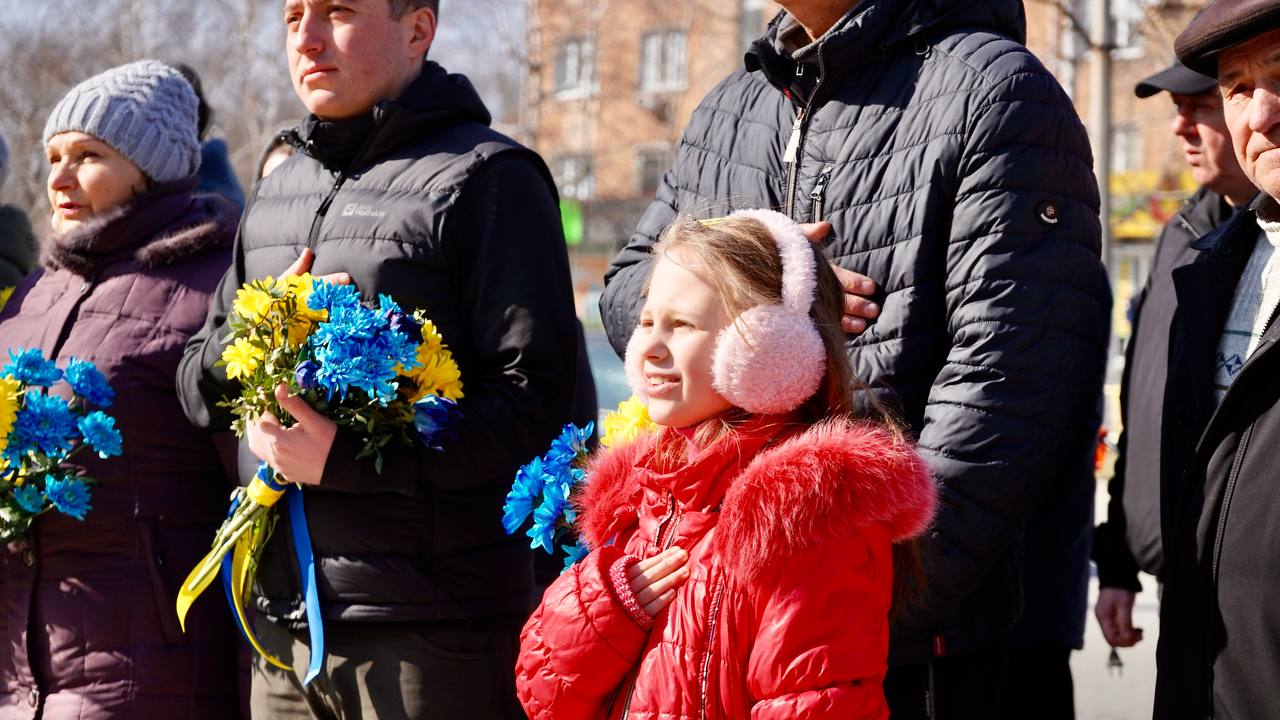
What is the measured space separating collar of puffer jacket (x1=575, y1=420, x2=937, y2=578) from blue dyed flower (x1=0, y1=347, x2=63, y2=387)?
228 centimetres

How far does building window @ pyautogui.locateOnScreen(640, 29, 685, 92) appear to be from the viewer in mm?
29984

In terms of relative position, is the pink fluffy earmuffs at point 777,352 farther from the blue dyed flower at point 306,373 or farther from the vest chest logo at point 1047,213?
the blue dyed flower at point 306,373

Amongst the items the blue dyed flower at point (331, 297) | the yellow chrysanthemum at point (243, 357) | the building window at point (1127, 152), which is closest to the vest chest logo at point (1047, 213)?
the blue dyed flower at point (331, 297)

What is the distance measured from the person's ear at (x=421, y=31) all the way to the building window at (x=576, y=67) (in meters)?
21.3

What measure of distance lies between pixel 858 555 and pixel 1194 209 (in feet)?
9.28

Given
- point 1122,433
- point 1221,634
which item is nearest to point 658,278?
point 1221,634

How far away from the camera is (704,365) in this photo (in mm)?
2445

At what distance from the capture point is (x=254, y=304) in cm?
306

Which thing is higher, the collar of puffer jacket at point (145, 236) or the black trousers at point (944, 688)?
the collar of puffer jacket at point (145, 236)

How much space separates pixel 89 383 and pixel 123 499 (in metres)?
A: 0.36

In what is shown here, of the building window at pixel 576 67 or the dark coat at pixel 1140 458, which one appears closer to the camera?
the dark coat at pixel 1140 458

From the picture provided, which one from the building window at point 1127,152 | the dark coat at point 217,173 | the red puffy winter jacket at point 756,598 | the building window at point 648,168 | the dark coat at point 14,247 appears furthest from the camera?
the building window at point 648,168

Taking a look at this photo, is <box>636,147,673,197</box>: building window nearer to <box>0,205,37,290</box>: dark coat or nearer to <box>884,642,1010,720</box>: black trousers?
<box>0,205,37,290</box>: dark coat

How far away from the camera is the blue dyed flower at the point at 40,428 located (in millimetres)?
3727
